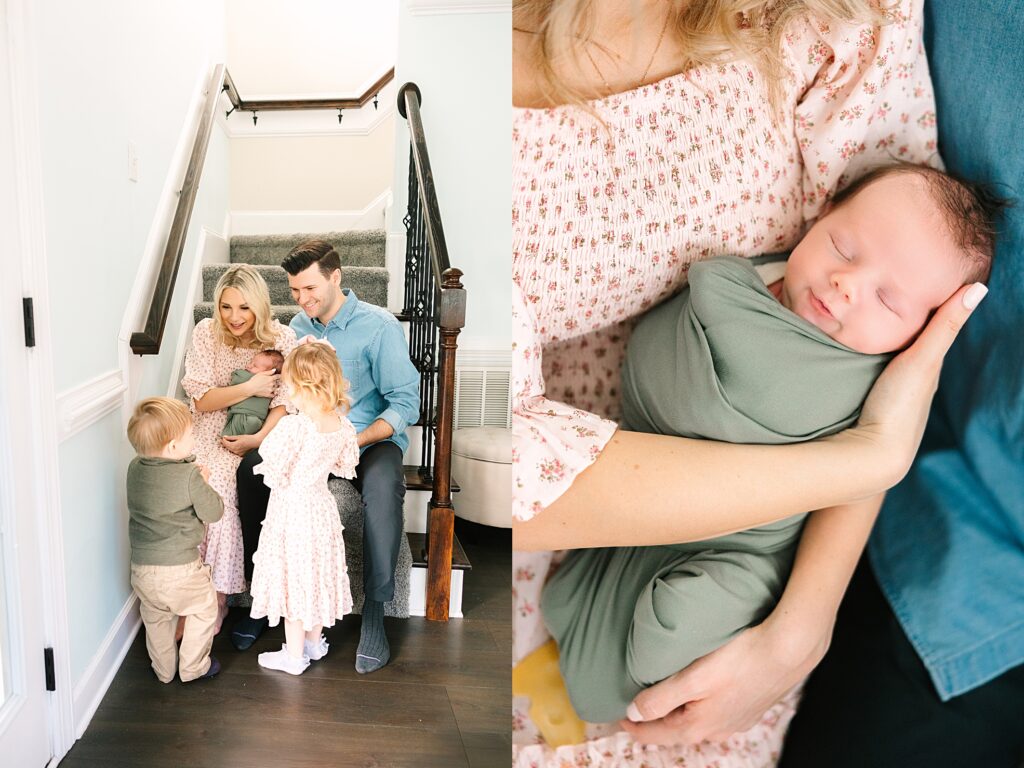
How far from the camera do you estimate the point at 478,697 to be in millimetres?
985

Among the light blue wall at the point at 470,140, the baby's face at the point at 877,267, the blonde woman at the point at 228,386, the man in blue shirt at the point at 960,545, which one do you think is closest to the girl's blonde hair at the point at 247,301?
the blonde woman at the point at 228,386

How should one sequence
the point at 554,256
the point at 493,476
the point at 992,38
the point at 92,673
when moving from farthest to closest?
the point at 493,476 < the point at 92,673 < the point at 554,256 < the point at 992,38

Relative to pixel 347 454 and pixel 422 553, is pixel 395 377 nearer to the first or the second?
pixel 347 454

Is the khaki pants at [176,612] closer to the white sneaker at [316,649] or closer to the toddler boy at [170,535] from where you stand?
the toddler boy at [170,535]

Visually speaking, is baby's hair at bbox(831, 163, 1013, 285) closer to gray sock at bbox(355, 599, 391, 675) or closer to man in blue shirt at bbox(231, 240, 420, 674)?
man in blue shirt at bbox(231, 240, 420, 674)

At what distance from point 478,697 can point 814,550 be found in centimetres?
53

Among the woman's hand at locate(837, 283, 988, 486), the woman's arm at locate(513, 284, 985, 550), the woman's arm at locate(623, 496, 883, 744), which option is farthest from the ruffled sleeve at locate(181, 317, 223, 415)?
the woman's hand at locate(837, 283, 988, 486)

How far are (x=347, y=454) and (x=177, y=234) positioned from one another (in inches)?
14.2

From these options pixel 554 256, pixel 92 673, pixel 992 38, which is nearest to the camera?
pixel 992 38

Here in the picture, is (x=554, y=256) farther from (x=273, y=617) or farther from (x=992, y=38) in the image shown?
(x=273, y=617)

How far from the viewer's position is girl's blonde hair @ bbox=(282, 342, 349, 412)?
893 millimetres

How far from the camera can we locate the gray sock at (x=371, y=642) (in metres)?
0.96

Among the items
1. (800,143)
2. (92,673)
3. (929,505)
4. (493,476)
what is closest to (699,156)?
(800,143)

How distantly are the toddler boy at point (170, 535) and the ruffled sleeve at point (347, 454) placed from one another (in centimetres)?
15
